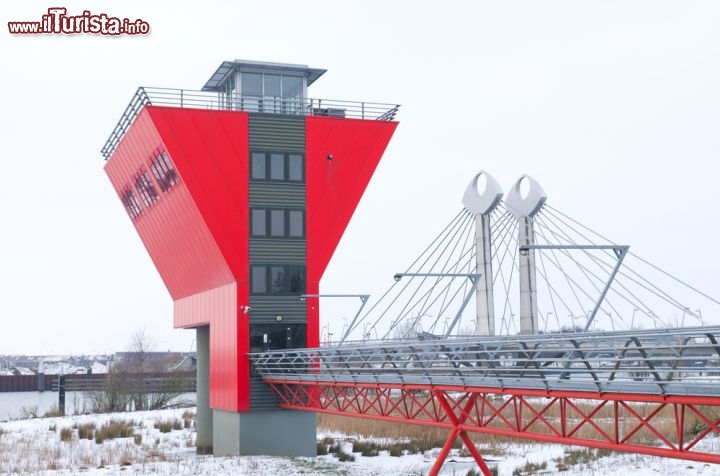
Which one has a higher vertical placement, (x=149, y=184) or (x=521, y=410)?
(x=149, y=184)

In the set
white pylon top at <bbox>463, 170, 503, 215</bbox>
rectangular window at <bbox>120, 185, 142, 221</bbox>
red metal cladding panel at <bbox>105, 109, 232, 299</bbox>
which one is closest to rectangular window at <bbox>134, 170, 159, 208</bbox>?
red metal cladding panel at <bbox>105, 109, 232, 299</bbox>

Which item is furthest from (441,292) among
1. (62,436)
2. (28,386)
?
(28,386)

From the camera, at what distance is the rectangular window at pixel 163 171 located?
144 feet

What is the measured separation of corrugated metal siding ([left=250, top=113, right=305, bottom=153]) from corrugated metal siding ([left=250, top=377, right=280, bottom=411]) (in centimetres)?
1044

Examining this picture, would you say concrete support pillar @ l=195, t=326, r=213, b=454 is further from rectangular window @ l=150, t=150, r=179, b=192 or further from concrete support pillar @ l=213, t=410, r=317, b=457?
rectangular window @ l=150, t=150, r=179, b=192

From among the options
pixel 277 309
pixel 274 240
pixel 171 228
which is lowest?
pixel 277 309

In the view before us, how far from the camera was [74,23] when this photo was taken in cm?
4322

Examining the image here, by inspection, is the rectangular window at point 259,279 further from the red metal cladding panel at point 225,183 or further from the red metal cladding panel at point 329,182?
the red metal cladding panel at point 329,182

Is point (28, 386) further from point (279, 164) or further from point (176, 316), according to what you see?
point (279, 164)

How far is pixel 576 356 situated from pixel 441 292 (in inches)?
660

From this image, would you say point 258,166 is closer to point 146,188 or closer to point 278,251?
point 278,251

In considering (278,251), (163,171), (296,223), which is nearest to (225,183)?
(163,171)

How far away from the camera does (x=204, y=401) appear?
52062mm

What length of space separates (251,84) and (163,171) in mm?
6624
